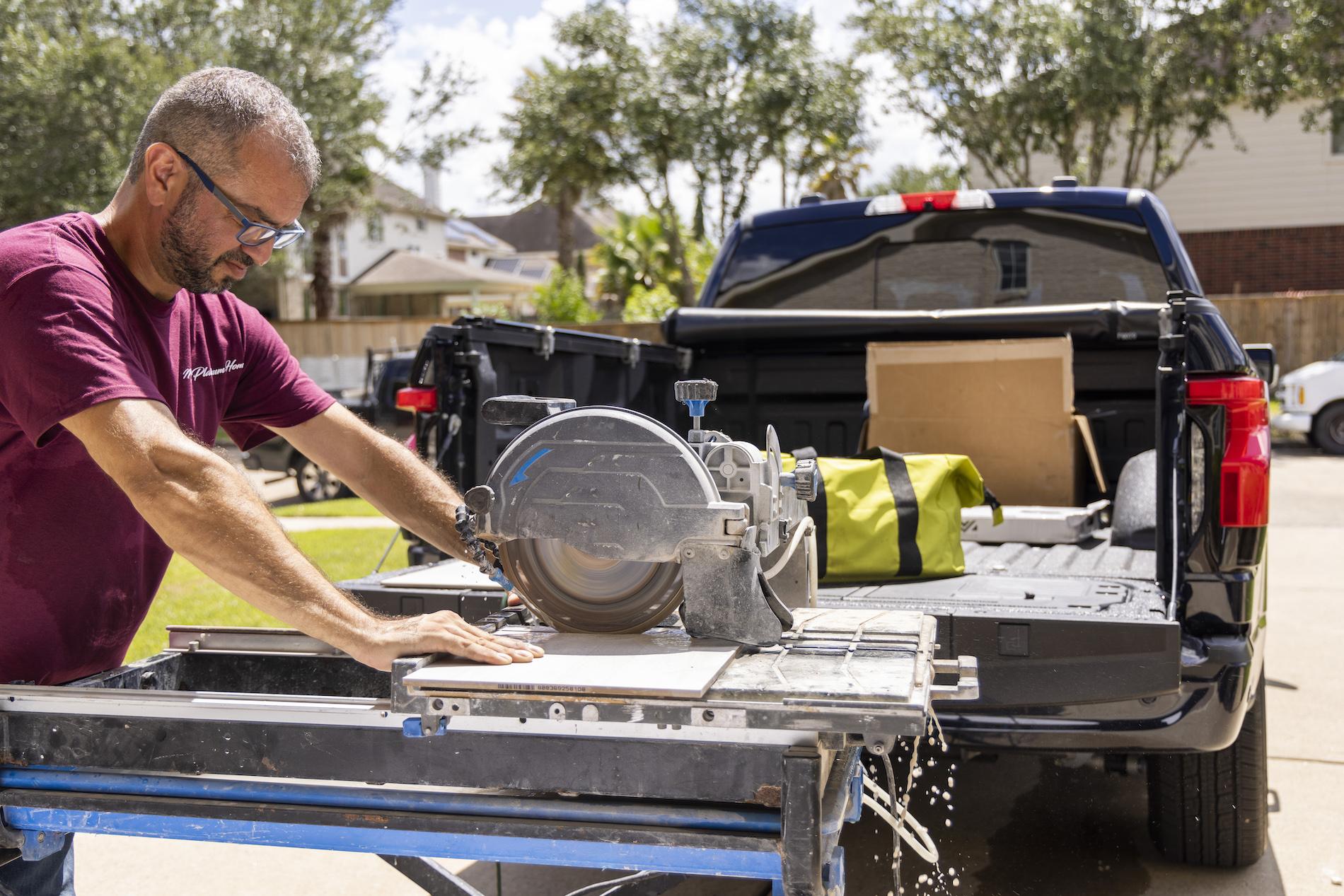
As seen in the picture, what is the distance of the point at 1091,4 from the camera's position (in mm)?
21156

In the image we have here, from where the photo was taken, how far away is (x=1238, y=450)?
3137 mm

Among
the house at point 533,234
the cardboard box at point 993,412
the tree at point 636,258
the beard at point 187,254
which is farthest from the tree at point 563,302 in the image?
the house at point 533,234

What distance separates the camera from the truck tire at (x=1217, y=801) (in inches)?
138

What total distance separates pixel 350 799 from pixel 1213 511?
2.26 meters

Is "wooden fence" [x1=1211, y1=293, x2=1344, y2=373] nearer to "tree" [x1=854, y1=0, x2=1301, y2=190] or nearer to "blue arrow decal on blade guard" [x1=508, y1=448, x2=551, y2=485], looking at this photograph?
"tree" [x1=854, y1=0, x2=1301, y2=190]

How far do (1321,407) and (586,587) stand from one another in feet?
54.2

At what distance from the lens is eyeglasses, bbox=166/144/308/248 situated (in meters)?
2.31

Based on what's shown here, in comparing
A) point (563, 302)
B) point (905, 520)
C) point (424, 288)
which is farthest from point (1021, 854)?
point (424, 288)

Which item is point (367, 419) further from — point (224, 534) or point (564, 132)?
point (564, 132)

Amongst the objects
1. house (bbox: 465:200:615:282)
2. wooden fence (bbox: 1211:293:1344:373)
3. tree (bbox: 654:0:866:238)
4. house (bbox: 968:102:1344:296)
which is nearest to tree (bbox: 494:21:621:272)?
tree (bbox: 654:0:866:238)

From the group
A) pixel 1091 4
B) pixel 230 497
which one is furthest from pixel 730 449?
pixel 1091 4

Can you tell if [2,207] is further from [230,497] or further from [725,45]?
[230,497]

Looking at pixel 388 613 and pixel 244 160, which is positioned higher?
pixel 244 160

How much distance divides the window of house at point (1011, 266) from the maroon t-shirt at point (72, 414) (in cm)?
340
